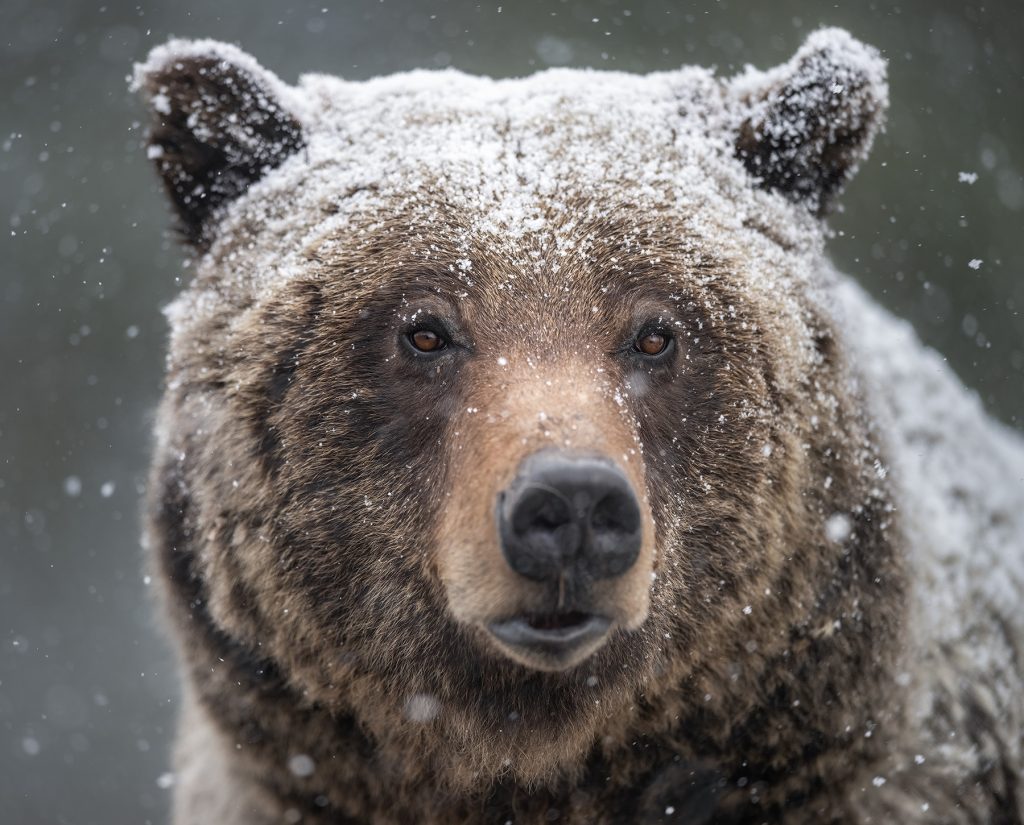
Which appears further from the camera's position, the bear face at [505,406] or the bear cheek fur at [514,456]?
the bear face at [505,406]

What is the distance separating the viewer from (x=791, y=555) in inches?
115

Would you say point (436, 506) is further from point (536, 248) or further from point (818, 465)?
point (818, 465)

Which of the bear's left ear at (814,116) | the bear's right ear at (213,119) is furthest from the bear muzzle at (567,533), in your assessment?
the bear's right ear at (213,119)

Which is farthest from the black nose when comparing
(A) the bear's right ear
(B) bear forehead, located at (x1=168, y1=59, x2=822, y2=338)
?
(A) the bear's right ear

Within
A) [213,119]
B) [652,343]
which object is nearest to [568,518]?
[652,343]

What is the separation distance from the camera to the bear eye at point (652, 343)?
2.75m

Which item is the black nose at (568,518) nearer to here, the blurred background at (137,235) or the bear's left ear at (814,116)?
the bear's left ear at (814,116)

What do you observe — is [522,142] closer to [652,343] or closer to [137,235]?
[652,343]

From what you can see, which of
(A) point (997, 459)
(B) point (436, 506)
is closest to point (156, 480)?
(B) point (436, 506)

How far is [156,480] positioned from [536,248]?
1361 mm

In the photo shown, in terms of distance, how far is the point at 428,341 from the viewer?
8.93 ft

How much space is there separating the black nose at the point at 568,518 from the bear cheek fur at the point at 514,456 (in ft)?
0.14

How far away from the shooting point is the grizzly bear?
2.70 metres

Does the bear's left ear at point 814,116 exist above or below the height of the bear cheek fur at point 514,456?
above
